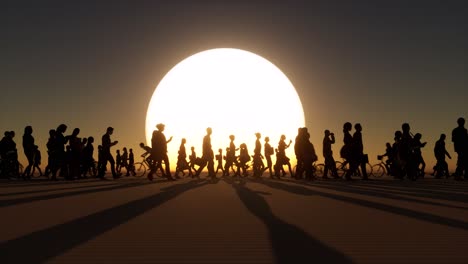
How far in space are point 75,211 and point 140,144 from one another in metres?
21.0

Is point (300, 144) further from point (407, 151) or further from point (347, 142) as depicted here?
point (407, 151)

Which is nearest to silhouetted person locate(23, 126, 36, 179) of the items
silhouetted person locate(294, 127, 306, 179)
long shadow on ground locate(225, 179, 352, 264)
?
silhouetted person locate(294, 127, 306, 179)

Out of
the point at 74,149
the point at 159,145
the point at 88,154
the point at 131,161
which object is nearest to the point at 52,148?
the point at 74,149

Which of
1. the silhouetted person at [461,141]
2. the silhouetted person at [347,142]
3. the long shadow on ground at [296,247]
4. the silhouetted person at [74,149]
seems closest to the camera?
the long shadow on ground at [296,247]

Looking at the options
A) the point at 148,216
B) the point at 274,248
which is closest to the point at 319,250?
the point at 274,248

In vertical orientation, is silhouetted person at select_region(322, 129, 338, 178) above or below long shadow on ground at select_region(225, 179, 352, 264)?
above

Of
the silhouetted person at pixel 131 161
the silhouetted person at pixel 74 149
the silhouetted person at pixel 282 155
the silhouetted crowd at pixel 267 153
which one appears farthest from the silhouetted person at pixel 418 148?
the silhouetted person at pixel 131 161

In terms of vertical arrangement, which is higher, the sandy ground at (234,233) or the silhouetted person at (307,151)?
the silhouetted person at (307,151)

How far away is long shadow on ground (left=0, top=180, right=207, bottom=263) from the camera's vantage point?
5426 millimetres

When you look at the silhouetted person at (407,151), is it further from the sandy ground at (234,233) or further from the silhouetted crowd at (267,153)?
the sandy ground at (234,233)

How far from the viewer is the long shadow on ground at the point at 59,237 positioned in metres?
5.43

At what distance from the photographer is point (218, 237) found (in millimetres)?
6613

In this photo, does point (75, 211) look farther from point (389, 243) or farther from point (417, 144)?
point (417, 144)

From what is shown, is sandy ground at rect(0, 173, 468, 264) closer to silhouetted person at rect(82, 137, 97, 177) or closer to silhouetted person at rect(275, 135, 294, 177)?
silhouetted person at rect(275, 135, 294, 177)
